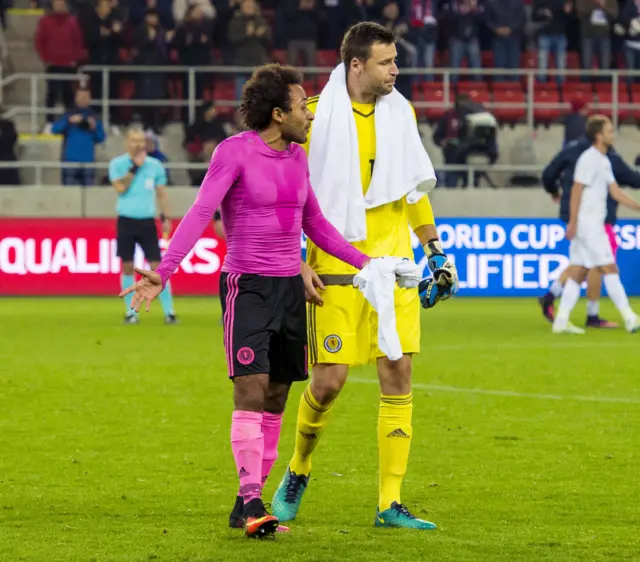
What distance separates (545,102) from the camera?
27.3 meters

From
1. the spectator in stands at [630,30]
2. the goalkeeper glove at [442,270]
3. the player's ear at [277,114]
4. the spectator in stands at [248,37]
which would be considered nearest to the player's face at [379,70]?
the player's ear at [277,114]

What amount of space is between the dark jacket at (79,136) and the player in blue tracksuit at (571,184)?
29.9ft

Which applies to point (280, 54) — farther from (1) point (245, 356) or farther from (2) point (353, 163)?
(1) point (245, 356)

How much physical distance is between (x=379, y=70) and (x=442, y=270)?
2.86 feet

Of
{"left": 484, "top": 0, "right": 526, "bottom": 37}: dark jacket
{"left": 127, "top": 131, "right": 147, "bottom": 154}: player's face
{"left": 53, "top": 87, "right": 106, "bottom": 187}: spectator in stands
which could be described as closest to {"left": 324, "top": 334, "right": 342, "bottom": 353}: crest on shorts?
{"left": 127, "top": 131, "right": 147, "bottom": 154}: player's face

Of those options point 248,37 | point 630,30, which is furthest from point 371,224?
point 630,30

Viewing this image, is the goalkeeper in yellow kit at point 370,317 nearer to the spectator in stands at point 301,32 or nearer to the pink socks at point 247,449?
the pink socks at point 247,449

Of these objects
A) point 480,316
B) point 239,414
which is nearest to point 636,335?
point 480,316

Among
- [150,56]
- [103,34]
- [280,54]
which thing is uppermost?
[103,34]

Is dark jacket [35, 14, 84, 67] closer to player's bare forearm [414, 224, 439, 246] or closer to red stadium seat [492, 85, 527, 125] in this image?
red stadium seat [492, 85, 527, 125]

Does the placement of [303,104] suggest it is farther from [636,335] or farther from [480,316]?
[480,316]

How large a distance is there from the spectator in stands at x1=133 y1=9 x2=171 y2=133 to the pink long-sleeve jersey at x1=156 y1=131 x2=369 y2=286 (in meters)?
19.7

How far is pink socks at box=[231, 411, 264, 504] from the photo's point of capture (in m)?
5.99

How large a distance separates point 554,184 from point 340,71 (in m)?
10.8
